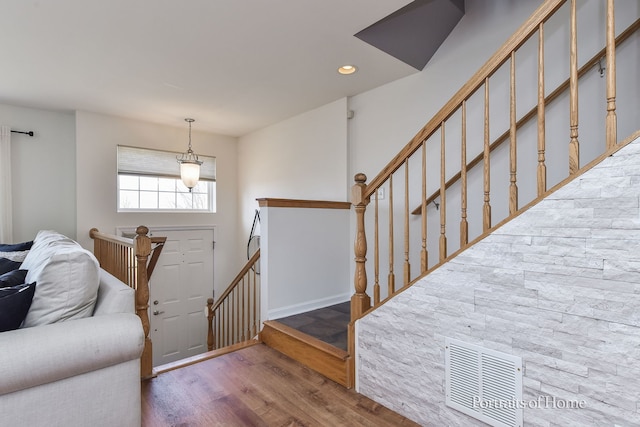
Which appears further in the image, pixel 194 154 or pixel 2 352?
pixel 194 154

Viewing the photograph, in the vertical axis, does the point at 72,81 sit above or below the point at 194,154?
above

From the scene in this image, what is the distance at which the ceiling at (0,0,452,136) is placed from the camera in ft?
7.05

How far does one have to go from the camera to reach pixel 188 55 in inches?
107

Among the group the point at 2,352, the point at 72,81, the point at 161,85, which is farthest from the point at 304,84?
the point at 2,352

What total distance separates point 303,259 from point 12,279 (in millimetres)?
2037

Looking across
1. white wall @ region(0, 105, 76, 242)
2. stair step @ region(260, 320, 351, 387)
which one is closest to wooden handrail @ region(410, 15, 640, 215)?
stair step @ region(260, 320, 351, 387)

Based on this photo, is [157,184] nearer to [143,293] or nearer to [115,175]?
[115,175]

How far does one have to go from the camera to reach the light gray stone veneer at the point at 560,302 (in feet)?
3.87

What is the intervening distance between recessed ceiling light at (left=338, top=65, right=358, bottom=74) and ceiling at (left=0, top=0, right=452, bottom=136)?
0.05 metres

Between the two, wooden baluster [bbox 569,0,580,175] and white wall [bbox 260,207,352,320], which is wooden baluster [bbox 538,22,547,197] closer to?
wooden baluster [bbox 569,0,580,175]

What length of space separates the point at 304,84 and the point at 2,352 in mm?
2918

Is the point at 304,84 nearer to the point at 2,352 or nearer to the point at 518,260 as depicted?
the point at 518,260

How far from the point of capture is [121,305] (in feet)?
5.41

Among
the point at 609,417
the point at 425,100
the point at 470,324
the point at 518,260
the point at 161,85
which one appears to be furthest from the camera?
the point at 161,85
